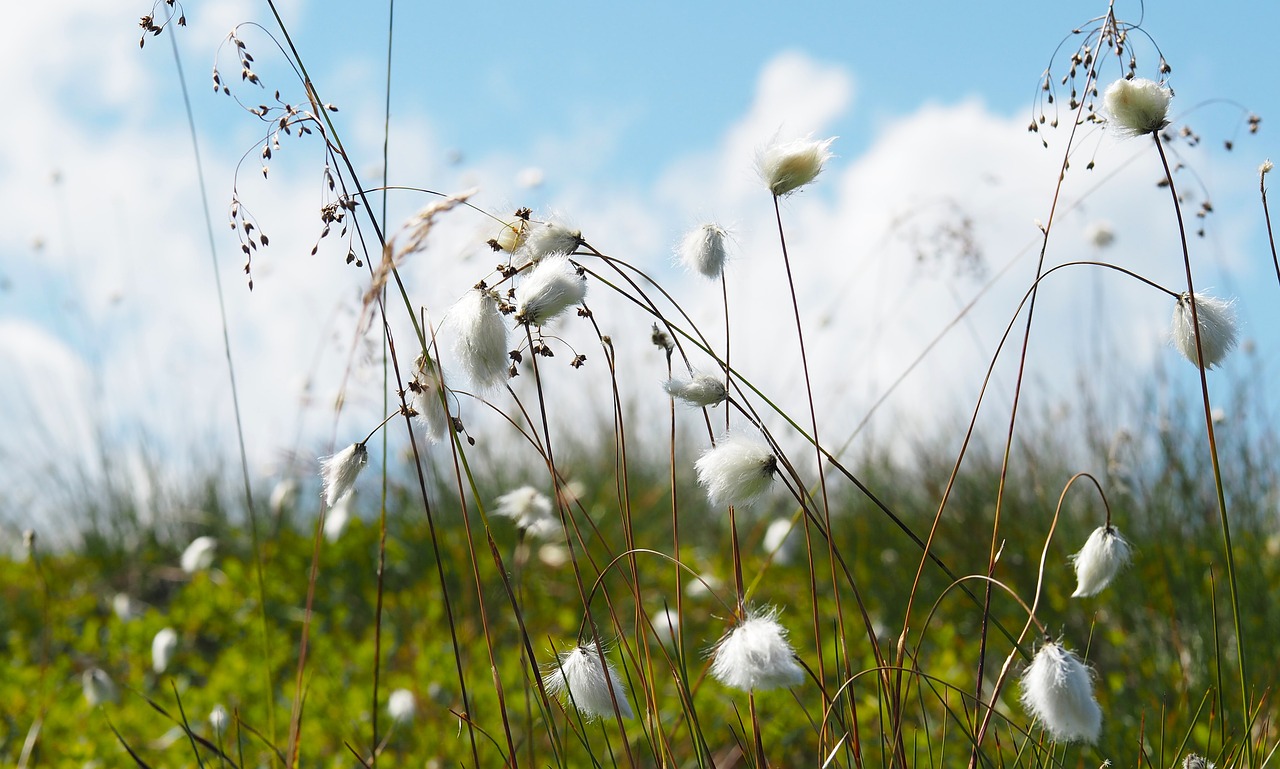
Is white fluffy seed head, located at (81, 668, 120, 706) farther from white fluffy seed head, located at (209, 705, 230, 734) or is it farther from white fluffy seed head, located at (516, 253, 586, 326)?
white fluffy seed head, located at (516, 253, 586, 326)

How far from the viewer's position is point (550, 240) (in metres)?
1.31

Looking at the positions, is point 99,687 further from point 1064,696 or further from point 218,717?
point 1064,696

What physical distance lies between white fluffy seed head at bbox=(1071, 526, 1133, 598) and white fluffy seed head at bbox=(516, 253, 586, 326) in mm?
724

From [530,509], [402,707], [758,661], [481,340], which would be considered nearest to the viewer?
[758,661]

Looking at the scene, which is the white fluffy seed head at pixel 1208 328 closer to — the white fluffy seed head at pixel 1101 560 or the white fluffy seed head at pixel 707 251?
the white fluffy seed head at pixel 1101 560

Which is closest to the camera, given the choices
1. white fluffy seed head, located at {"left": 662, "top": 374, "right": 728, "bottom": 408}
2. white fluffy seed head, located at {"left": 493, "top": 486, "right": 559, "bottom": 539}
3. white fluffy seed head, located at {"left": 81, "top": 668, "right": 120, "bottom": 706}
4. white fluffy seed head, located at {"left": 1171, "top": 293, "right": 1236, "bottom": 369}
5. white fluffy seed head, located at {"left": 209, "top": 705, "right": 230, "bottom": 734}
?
white fluffy seed head, located at {"left": 662, "top": 374, "right": 728, "bottom": 408}

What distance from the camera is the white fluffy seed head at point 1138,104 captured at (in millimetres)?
1368

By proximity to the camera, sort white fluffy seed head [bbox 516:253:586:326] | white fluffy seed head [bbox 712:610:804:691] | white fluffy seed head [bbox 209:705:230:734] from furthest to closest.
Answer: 1. white fluffy seed head [bbox 209:705:230:734]
2. white fluffy seed head [bbox 516:253:586:326]
3. white fluffy seed head [bbox 712:610:804:691]

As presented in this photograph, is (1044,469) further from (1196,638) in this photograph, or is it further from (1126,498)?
(1196,638)

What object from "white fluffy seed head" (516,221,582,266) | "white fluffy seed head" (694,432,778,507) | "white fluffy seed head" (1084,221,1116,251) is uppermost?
"white fluffy seed head" (1084,221,1116,251)

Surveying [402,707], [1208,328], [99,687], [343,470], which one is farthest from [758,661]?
[99,687]

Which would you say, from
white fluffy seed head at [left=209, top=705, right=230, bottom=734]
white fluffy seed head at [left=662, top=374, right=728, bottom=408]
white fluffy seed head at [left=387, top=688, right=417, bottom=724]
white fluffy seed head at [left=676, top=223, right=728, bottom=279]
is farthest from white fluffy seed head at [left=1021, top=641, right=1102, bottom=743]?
white fluffy seed head at [left=387, top=688, right=417, bottom=724]

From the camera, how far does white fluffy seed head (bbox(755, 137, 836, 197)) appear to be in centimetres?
138

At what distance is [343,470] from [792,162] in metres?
0.68
